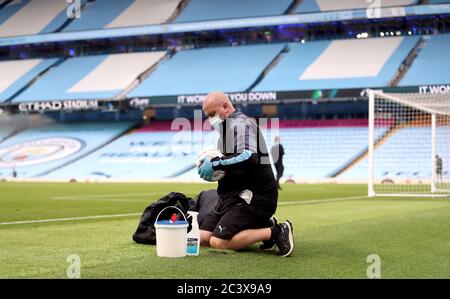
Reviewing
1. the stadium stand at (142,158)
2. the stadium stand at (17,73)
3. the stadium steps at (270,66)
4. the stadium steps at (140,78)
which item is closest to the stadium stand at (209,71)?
the stadium steps at (270,66)

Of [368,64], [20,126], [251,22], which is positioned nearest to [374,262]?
[368,64]

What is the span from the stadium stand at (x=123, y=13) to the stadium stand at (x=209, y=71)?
2.92 m

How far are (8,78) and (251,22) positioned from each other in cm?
1709

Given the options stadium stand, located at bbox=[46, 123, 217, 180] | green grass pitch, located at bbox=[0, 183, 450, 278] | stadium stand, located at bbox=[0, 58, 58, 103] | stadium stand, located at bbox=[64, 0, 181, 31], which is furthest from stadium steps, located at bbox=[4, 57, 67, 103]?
green grass pitch, located at bbox=[0, 183, 450, 278]

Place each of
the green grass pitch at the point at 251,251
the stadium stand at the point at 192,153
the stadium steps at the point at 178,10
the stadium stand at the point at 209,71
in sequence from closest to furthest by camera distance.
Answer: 1. the green grass pitch at the point at 251,251
2. the stadium stand at the point at 192,153
3. the stadium stand at the point at 209,71
4. the stadium steps at the point at 178,10

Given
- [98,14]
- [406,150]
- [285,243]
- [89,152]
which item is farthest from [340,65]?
[285,243]

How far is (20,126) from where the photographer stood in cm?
4472

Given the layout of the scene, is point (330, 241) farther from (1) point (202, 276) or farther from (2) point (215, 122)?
(1) point (202, 276)

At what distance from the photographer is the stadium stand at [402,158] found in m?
28.5

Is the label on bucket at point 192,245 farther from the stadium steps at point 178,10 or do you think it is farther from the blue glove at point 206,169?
the stadium steps at point 178,10

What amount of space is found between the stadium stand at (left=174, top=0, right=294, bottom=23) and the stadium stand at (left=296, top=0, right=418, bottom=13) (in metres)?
1.14

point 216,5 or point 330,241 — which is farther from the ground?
point 216,5

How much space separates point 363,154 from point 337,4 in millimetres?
9768

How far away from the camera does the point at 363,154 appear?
3262 cm
